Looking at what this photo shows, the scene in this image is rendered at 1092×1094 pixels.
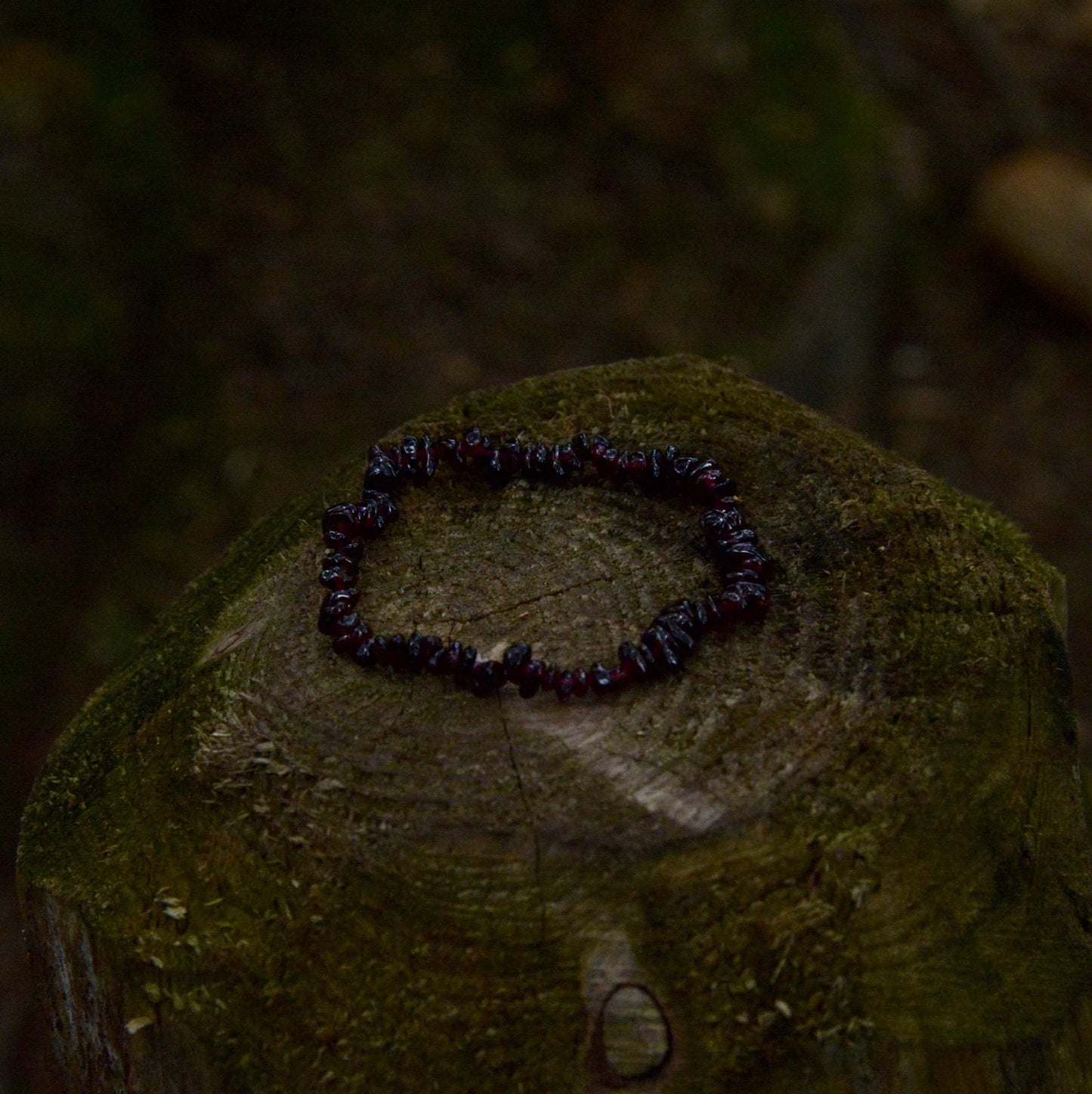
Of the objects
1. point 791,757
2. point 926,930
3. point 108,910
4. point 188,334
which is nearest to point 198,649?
point 108,910

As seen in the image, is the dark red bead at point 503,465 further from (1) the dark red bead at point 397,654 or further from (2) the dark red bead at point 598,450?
(1) the dark red bead at point 397,654

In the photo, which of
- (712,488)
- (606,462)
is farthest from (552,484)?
(712,488)

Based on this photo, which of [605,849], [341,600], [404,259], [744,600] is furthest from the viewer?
[404,259]

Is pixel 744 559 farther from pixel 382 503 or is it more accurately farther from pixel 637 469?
pixel 382 503

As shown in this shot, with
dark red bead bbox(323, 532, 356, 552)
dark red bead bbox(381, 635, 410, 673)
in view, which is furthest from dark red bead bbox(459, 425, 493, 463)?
dark red bead bbox(381, 635, 410, 673)

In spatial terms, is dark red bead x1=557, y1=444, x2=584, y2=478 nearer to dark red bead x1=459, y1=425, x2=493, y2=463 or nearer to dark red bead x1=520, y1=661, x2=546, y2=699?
dark red bead x1=459, y1=425, x2=493, y2=463

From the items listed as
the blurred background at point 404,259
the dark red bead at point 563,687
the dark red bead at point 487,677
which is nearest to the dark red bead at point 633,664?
the dark red bead at point 563,687

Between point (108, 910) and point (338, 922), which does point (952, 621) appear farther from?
point (108, 910)
